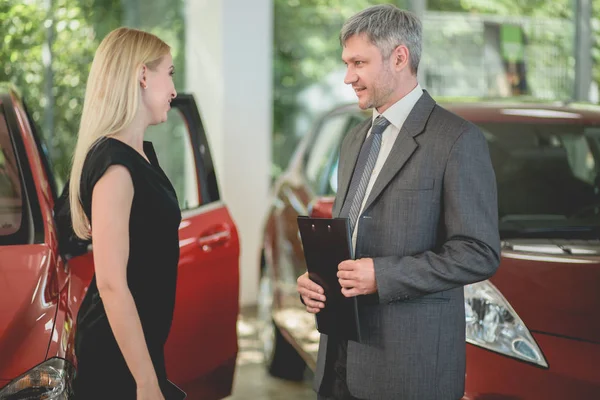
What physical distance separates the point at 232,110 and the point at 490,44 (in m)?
2.97

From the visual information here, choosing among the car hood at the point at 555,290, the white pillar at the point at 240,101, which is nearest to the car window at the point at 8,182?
the car hood at the point at 555,290

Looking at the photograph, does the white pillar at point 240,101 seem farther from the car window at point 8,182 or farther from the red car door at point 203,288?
the car window at point 8,182

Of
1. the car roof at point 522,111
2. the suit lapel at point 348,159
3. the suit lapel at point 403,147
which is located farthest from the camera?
the car roof at point 522,111

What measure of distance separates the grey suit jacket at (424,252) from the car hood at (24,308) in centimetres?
93

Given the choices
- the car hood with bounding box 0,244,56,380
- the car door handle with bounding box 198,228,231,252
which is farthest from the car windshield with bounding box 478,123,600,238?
the car hood with bounding box 0,244,56,380

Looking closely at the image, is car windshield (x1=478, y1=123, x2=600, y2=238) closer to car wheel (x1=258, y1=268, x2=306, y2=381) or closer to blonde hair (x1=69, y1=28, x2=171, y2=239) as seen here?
car wheel (x1=258, y1=268, x2=306, y2=381)

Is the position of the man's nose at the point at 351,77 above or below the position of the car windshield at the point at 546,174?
above

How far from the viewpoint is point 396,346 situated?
92.9 inches

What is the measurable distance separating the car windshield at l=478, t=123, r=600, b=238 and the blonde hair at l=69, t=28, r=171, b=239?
80.1 inches

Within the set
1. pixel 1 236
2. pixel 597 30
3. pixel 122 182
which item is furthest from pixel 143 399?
pixel 597 30

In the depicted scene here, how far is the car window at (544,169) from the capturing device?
13.4 feet

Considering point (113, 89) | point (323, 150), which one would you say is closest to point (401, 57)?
point (113, 89)

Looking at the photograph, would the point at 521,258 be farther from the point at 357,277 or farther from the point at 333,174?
the point at 333,174

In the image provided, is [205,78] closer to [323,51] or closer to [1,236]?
[323,51]
